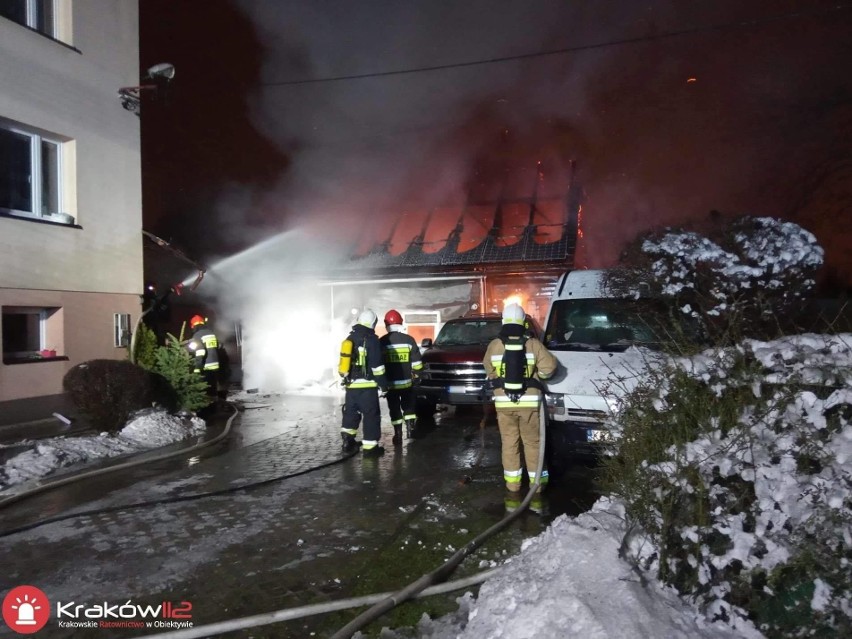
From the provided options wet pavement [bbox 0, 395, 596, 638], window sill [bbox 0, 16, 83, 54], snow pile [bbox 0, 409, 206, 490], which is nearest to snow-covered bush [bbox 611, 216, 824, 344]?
wet pavement [bbox 0, 395, 596, 638]

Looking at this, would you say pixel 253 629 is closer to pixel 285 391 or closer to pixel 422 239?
pixel 285 391

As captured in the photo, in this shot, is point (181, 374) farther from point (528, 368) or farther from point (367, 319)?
point (528, 368)

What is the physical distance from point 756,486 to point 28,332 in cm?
906

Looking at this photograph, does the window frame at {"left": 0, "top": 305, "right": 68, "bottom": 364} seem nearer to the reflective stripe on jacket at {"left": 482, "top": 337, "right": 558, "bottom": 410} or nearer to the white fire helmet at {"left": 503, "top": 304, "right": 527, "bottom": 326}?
the reflective stripe on jacket at {"left": 482, "top": 337, "right": 558, "bottom": 410}

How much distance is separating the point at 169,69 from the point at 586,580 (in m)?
9.50

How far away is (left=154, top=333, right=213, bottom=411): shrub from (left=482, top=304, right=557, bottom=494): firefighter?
5528 mm

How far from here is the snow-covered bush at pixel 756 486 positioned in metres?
2.54

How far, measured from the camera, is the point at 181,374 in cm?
890

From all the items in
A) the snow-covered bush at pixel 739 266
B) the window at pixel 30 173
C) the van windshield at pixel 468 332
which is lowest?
the van windshield at pixel 468 332

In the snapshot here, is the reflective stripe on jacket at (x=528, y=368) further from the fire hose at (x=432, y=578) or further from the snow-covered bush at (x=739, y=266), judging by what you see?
the snow-covered bush at (x=739, y=266)

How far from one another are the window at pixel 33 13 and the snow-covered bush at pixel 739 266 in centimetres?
892

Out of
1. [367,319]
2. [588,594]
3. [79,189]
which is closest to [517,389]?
[588,594]

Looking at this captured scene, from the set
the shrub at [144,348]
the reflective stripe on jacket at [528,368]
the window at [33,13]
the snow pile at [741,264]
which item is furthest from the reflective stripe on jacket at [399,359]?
the window at [33,13]

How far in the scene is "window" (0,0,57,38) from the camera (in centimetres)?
796
